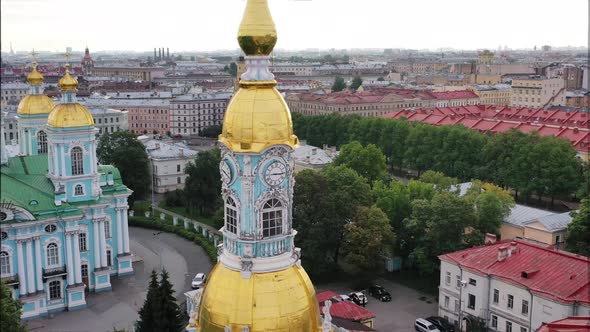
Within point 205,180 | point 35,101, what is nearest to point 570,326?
point 35,101

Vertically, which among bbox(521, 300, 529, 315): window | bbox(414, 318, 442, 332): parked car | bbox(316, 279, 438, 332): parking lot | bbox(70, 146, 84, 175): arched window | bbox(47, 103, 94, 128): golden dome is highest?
bbox(47, 103, 94, 128): golden dome

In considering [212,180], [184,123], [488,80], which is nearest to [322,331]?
[212,180]

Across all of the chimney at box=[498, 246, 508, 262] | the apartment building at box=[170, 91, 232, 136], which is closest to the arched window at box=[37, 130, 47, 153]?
the chimney at box=[498, 246, 508, 262]

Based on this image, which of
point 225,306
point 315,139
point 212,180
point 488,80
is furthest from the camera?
point 488,80

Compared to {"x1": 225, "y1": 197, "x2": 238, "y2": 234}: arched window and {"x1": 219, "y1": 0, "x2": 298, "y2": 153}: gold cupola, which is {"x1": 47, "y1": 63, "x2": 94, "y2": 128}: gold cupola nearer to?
{"x1": 225, "y1": 197, "x2": 238, "y2": 234}: arched window

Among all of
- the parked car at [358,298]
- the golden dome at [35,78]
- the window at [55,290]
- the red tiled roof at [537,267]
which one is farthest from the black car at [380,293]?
the golden dome at [35,78]

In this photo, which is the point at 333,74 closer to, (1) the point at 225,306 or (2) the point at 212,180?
(2) the point at 212,180
